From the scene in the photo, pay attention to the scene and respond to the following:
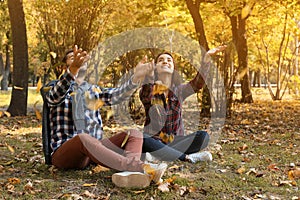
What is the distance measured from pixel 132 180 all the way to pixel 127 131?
1.91ft

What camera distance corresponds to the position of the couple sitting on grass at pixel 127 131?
10.3ft

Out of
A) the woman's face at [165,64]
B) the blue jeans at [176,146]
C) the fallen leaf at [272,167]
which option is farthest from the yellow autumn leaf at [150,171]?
the fallen leaf at [272,167]

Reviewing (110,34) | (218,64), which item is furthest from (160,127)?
(110,34)

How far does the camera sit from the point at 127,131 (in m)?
3.47

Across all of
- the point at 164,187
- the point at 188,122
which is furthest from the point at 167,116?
the point at 188,122

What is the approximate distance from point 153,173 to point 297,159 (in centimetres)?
214

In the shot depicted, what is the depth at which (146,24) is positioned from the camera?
11695mm

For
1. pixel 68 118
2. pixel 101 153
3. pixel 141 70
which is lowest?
pixel 101 153

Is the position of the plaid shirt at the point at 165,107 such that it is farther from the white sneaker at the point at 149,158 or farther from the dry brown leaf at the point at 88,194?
the dry brown leaf at the point at 88,194

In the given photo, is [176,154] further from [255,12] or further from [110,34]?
[255,12]

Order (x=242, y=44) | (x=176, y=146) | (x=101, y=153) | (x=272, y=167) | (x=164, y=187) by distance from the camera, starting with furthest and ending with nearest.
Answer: (x=242, y=44) < (x=176, y=146) < (x=272, y=167) < (x=101, y=153) < (x=164, y=187)

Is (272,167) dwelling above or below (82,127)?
below

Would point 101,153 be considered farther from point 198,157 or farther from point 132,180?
point 198,157

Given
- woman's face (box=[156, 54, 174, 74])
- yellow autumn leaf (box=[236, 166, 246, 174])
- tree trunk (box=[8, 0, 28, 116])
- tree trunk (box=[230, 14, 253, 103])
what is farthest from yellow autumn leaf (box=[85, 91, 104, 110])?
tree trunk (box=[230, 14, 253, 103])
